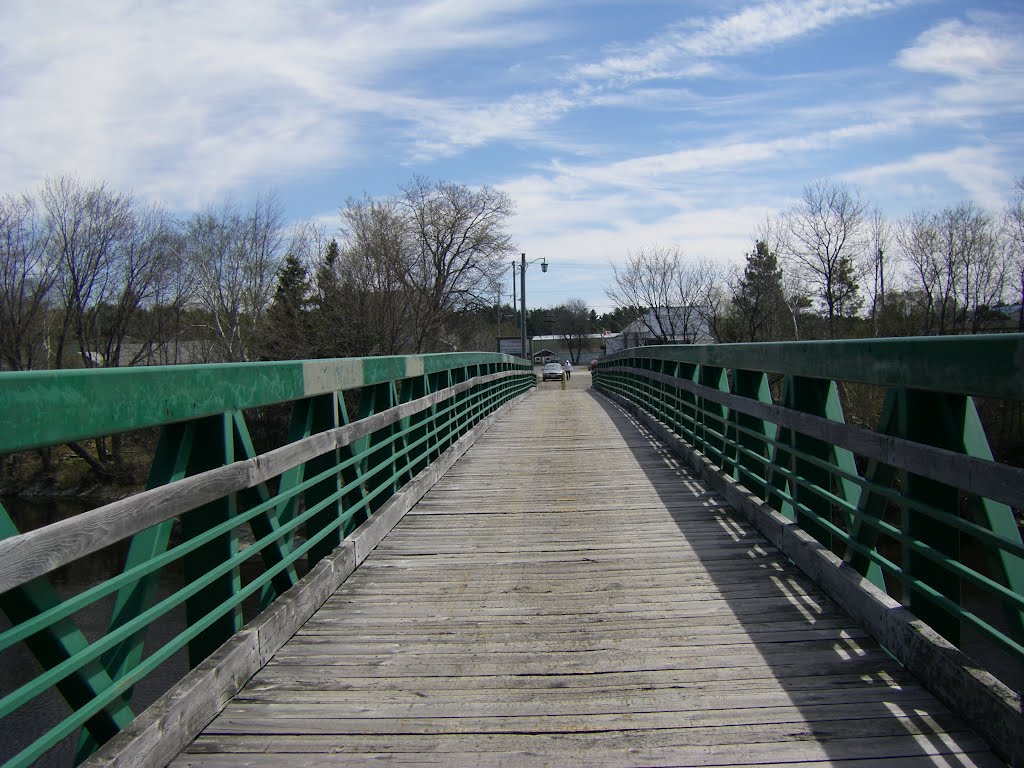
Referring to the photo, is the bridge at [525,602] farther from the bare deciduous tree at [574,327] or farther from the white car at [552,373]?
the bare deciduous tree at [574,327]

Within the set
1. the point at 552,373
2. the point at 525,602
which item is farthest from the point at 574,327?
the point at 525,602

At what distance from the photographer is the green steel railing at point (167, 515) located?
203 cm

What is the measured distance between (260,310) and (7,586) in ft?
142

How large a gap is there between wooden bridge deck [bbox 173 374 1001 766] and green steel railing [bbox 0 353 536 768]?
1.21 ft

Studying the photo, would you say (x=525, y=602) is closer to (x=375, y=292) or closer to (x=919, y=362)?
(x=919, y=362)

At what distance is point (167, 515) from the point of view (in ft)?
8.54

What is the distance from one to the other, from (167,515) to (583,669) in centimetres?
174

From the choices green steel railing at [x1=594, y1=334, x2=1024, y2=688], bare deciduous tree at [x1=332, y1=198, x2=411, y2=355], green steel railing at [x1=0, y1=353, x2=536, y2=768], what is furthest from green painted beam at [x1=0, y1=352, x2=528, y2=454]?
bare deciduous tree at [x1=332, y1=198, x2=411, y2=355]

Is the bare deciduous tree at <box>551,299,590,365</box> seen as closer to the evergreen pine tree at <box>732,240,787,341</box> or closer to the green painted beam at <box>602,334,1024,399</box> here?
the evergreen pine tree at <box>732,240,787,341</box>

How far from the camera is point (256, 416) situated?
33.2 meters

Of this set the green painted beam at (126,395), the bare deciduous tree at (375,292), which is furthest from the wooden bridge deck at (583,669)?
the bare deciduous tree at (375,292)

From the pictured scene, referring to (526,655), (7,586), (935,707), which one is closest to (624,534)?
(526,655)

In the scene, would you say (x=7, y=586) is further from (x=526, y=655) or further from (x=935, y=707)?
→ (x=935, y=707)

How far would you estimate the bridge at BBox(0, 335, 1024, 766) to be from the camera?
7.93 ft
